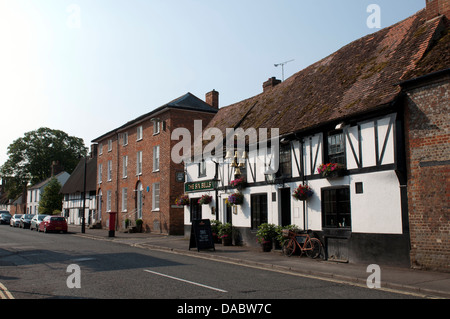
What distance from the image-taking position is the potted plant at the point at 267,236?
17.2 metres

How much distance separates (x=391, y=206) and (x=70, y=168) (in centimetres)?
7241

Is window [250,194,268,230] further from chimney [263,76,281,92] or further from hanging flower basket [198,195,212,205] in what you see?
chimney [263,76,281,92]

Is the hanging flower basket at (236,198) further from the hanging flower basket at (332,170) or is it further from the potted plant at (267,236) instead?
the hanging flower basket at (332,170)

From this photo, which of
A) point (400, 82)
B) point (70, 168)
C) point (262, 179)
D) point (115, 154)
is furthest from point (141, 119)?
point (70, 168)

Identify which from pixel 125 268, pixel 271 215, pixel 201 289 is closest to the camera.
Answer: pixel 201 289

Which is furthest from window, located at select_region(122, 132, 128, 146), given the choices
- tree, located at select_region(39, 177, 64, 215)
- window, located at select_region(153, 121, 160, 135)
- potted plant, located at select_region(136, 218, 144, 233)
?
tree, located at select_region(39, 177, 64, 215)

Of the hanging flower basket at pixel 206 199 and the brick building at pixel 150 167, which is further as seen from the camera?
the brick building at pixel 150 167

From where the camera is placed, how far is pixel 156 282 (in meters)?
9.56

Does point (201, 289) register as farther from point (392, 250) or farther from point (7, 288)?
point (392, 250)

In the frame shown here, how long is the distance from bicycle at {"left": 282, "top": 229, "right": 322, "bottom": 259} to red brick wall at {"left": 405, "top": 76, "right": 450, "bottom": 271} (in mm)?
3884

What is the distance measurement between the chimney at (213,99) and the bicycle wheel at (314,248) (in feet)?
62.7

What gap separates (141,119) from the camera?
3203 cm

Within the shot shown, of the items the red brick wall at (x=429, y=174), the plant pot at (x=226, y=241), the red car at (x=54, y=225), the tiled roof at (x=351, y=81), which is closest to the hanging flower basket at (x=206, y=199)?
the plant pot at (x=226, y=241)

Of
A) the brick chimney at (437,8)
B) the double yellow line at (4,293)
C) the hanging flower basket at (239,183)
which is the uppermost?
the brick chimney at (437,8)
